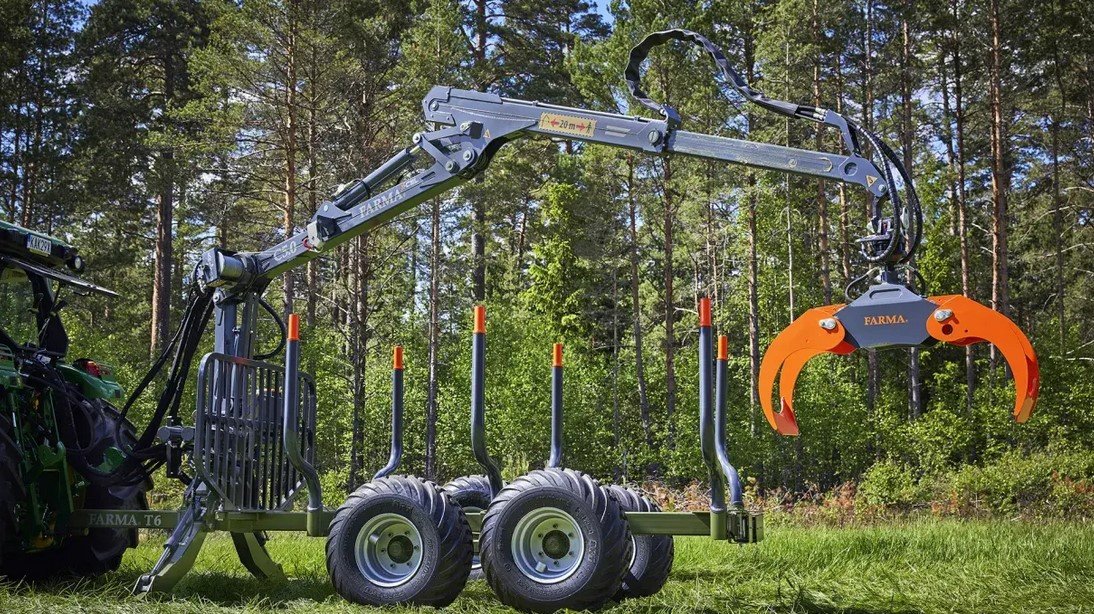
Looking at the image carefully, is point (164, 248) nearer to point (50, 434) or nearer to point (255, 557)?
point (50, 434)

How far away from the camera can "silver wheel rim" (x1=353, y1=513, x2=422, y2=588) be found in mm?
6855

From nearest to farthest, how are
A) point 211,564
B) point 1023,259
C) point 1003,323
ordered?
point 1003,323 < point 211,564 < point 1023,259

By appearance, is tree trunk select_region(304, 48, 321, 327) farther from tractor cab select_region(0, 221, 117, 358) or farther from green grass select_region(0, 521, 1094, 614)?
tractor cab select_region(0, 221, 117, 358)

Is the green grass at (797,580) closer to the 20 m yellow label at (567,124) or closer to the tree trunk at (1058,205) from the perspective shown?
the 20 m yellow label at (567,124)

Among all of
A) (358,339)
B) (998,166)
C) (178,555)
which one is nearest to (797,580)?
(178,555)

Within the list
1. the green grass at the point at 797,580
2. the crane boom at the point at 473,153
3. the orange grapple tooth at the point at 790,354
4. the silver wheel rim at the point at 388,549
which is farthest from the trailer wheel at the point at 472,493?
the orange grapple tooth at the point at 790,354

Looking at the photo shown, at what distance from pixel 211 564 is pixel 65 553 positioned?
131 cm

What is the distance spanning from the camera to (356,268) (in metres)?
24.2

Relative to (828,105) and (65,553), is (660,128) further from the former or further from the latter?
(828,105)

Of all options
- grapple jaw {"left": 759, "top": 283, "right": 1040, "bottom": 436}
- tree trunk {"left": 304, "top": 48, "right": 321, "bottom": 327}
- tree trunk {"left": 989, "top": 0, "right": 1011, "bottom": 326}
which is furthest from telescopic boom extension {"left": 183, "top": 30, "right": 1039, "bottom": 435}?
tree trunk {"left": 989, "top": 0, "right": 1011, "bottom": 326}

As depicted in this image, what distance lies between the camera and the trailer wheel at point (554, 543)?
630cm

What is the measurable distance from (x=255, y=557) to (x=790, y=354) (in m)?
4.45

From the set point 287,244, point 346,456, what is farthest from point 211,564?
point 346,456

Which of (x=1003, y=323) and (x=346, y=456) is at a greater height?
(x=1003, y=323)
